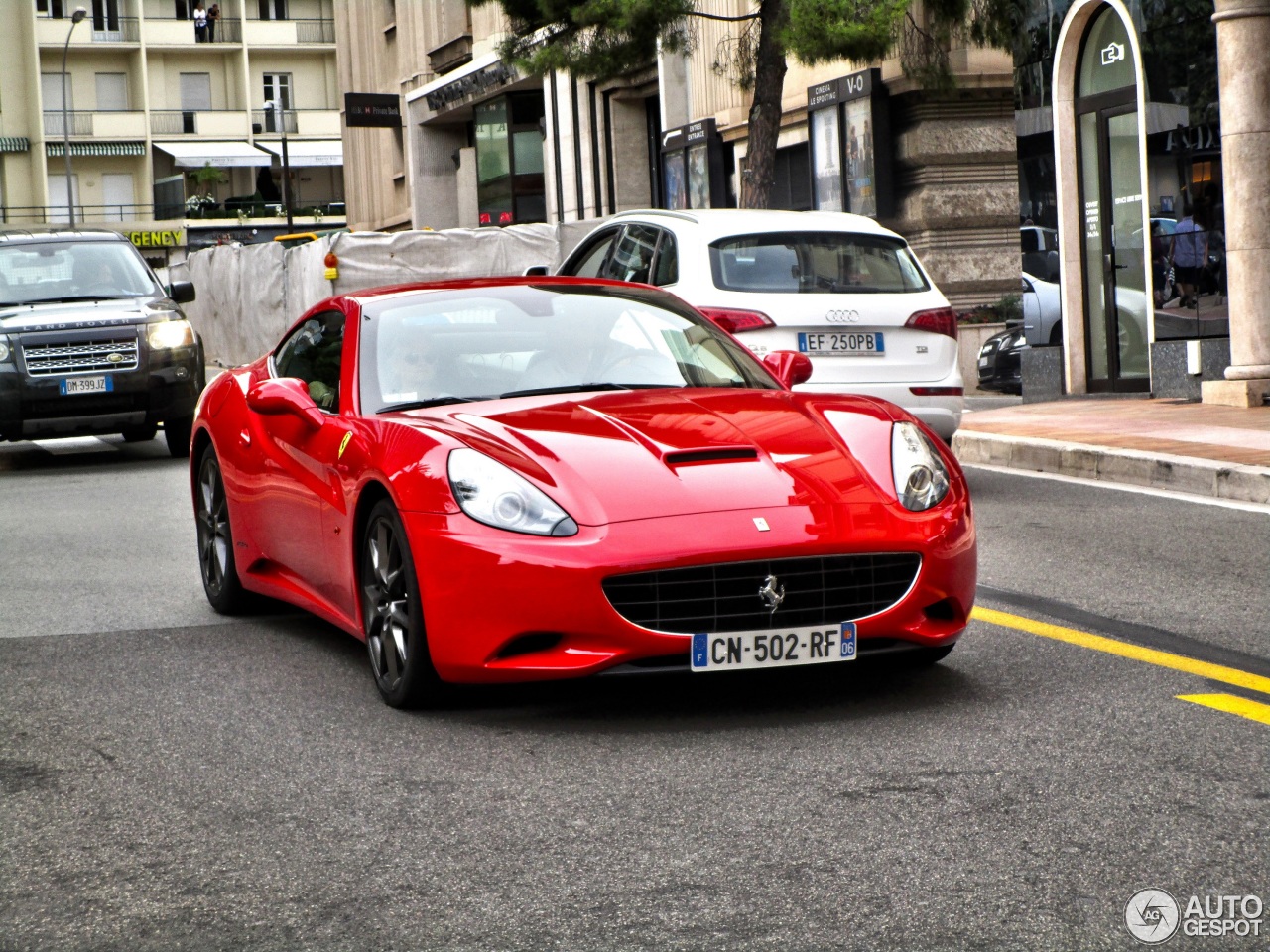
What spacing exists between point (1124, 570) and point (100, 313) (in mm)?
9252

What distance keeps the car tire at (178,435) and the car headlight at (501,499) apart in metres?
10.0

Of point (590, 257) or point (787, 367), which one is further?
point (590, 257)

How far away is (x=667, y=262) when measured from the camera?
424 inches

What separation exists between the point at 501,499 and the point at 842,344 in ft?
17.9

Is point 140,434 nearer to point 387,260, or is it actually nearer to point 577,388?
point 387,260

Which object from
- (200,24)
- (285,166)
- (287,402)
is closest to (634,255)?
(287,402)

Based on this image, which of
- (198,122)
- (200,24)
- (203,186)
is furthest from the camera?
(203,186)

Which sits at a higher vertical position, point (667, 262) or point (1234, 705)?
point (667, 262)

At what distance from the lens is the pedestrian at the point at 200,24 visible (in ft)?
245

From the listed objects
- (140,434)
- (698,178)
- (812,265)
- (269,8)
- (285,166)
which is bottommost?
(140,434)

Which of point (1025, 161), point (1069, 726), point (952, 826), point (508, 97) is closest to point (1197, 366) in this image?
point (1025, 161)

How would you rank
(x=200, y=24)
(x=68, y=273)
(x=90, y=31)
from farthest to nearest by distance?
1. (x=200, y=24)
2. (x=90, y=31)
3. (x=68, y=273)

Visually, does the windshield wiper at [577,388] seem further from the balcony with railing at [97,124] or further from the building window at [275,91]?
the building window at [275,91]

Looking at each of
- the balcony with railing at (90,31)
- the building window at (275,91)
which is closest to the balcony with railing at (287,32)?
the building window at (275,91)
